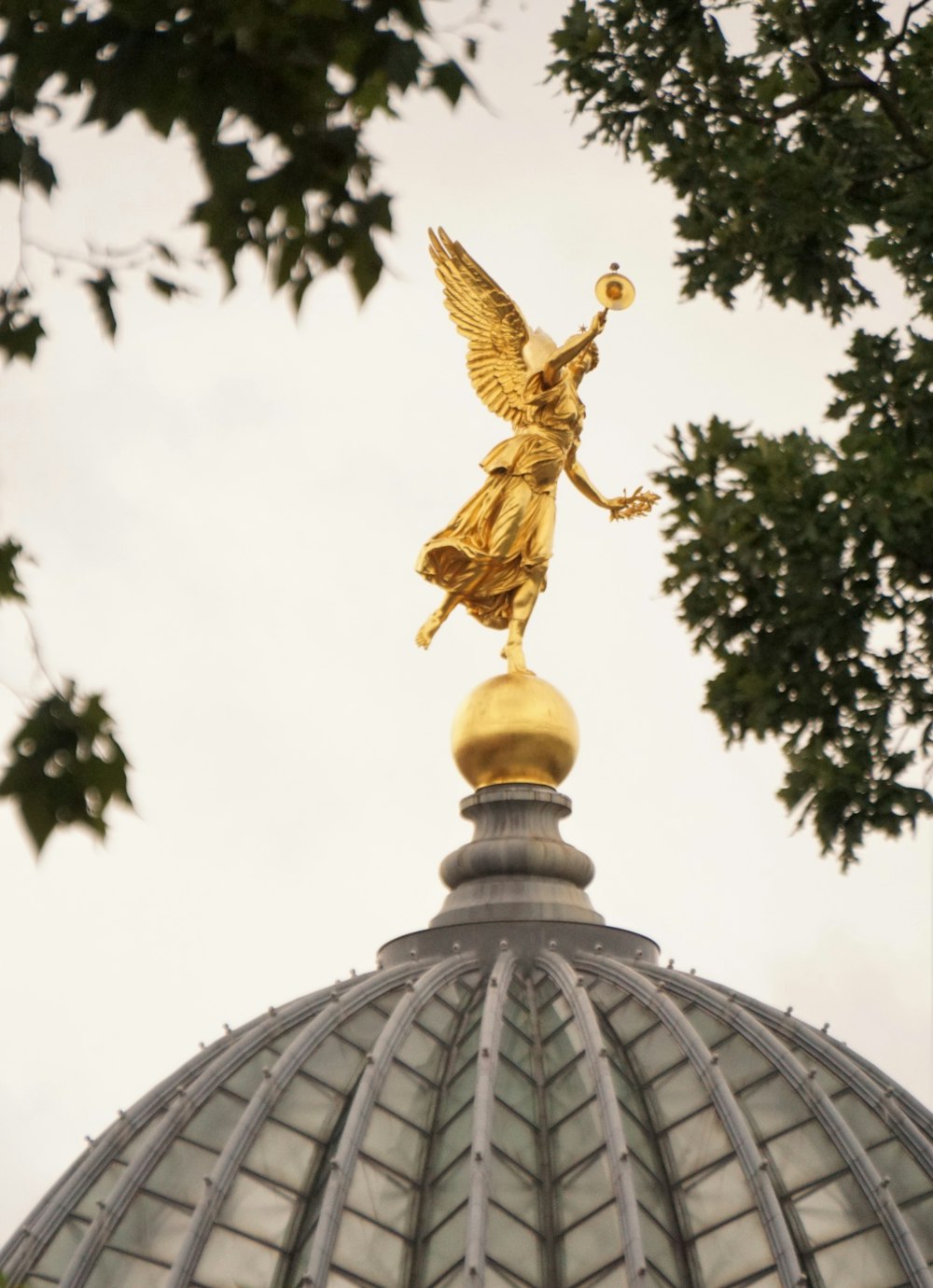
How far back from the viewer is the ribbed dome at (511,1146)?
3194cm

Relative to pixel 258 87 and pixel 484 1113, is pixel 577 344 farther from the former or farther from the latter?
pixel 258 87

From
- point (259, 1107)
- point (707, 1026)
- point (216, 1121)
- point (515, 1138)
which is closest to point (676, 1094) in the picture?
point (707, 1026)

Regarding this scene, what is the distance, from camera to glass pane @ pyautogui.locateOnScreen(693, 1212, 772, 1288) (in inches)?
1248

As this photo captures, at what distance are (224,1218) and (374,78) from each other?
2615 centimetres

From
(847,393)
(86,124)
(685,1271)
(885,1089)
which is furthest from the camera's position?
(885,1089)

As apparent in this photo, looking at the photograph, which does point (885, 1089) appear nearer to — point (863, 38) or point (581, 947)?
point (581, 947)

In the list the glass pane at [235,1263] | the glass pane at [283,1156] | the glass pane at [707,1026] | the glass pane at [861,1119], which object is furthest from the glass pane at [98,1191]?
the glass pane at [861,1119]

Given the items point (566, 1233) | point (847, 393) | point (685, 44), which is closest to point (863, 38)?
point (685, 44)

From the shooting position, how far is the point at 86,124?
27.2 ft

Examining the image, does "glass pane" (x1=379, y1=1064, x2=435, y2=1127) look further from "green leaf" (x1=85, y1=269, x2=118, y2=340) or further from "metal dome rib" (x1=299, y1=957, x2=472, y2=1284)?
"green leaf" (x1=85, y1=269, x2=118, y2=340)

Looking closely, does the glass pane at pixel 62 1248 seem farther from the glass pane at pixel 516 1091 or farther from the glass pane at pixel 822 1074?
the glass pane at pixel 822 1074

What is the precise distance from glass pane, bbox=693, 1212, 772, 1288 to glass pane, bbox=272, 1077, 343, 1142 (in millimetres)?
5485

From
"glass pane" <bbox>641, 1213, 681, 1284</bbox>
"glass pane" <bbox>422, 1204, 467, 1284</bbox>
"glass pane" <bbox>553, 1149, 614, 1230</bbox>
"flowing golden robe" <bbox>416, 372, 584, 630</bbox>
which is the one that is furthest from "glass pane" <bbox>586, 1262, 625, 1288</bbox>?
"flowing golden robe" <bbox>416, 372, 584, 630</bbox>

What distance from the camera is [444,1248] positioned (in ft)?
105
